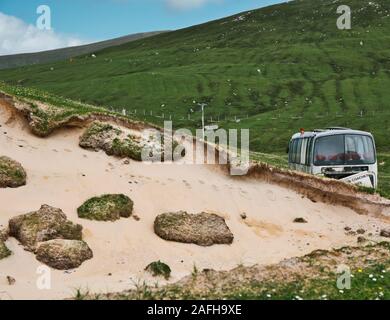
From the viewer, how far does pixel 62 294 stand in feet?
47.3

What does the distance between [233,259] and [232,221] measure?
3.27 m

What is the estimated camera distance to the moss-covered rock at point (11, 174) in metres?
21.0

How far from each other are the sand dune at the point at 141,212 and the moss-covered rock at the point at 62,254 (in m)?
0.26

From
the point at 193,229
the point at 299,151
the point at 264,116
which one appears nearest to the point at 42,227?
the point at 193,229

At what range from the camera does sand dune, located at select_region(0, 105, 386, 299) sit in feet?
55.2

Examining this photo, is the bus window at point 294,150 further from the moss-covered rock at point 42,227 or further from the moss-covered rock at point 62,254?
the moss-covered rock at point 62,254


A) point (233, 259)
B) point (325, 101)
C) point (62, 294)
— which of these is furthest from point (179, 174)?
point (325, 101)

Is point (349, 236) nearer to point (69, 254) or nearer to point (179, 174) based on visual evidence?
point (179, 174)

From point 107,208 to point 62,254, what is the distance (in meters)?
3.88

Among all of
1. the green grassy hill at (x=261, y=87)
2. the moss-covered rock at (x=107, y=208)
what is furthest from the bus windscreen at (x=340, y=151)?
the green grassy hill at (x=261, y=87)

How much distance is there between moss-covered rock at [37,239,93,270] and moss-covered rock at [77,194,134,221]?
2788mm

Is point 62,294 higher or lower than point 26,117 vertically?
lower

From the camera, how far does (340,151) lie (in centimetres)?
3192

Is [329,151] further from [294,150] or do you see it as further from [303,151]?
[294,150]
